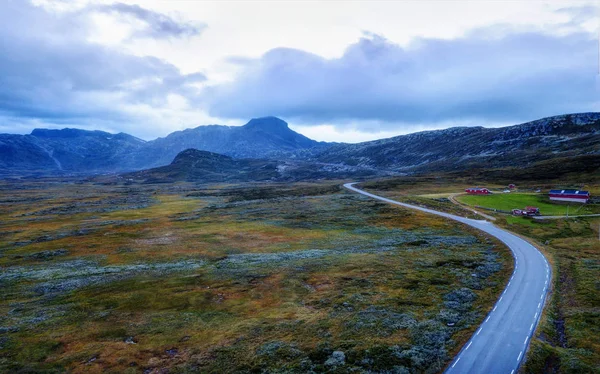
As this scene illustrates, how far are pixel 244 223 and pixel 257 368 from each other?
7444cm

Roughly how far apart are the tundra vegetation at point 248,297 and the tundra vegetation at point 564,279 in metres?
5.38

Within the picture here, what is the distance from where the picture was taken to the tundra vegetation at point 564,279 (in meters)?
27.5

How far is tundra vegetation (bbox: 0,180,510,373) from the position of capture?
30.8 metres

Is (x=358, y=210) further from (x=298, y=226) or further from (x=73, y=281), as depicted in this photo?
(x=73, y=281)

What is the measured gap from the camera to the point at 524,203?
321 feet

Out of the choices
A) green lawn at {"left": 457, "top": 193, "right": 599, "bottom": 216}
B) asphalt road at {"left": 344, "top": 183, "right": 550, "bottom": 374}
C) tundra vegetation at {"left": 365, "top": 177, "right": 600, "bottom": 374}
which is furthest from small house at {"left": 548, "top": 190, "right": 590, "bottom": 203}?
asphalt road at {"left": 344, "top": 183, "right": 550, "bottom": 374}

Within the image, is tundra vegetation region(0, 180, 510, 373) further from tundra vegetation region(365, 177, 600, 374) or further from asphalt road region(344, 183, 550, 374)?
tundra vegetation region(365, 177, 600, 374)

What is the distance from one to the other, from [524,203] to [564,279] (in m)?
62.2

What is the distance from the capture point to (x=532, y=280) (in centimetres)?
4419

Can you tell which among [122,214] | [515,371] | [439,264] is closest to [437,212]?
[439,264]

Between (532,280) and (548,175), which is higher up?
(548,175)

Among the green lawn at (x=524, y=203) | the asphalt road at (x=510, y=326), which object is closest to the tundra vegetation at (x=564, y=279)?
the green lawn at (x=524, y=203)

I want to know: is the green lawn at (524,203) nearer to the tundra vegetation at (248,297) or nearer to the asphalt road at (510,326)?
the tundra vegetation at (248,297)

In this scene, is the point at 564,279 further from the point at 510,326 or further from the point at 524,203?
the point at 524,203
